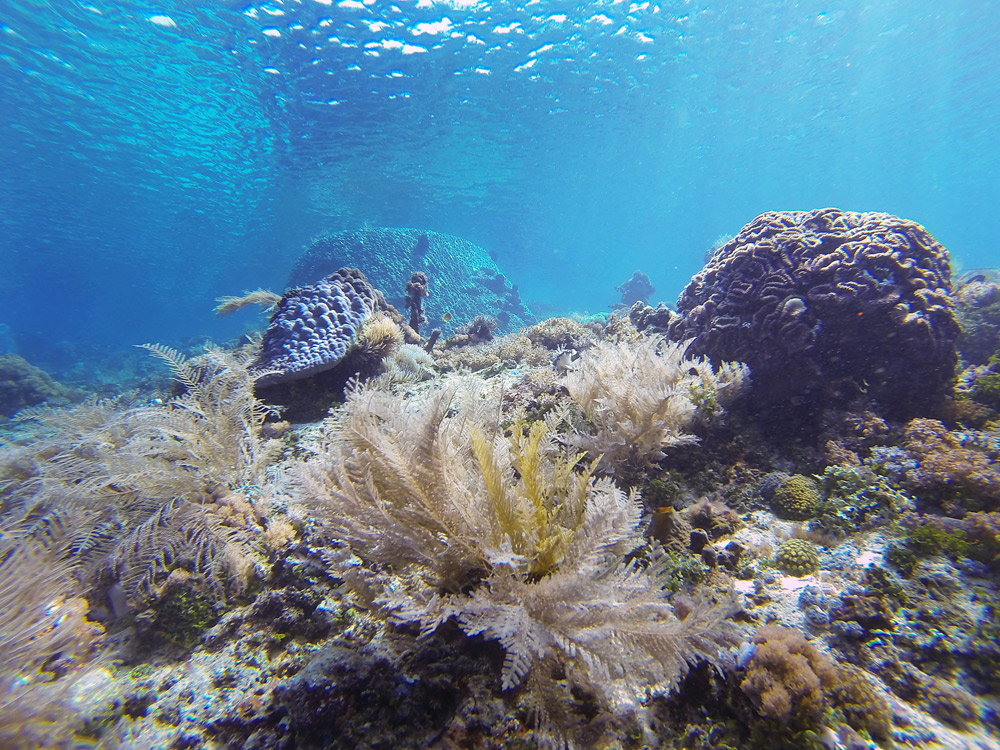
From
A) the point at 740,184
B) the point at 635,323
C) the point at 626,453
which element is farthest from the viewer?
the point at 740,184

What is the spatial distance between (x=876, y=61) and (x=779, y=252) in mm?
45279

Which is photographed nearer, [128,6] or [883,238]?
[883,238]

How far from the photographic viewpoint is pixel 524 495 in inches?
79.4

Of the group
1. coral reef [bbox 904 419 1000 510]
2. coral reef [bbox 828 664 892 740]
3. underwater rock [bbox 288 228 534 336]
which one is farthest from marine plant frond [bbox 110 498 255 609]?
underwater rock [bbox 288 228 534 336]

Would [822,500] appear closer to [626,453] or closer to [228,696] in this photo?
[626,453]

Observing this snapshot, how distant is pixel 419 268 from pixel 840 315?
71.2ft

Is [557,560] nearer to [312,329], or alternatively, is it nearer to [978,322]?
[312,329]

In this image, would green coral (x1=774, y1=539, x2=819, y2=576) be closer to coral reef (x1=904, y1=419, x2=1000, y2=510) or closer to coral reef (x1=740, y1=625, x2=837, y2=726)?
coral reef (x1=740, y1=625, x2=837, y2=726)

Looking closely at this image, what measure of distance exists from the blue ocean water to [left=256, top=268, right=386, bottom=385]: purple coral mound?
2000 cm

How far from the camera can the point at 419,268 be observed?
23.5m

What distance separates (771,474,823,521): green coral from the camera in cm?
308

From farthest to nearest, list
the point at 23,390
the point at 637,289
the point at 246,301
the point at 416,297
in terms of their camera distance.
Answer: the point at 637,289 < the point at 23,390 < the point at 416,297 < the point at 246,301

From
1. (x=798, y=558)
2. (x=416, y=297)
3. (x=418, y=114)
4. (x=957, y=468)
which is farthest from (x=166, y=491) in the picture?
(x=418, y=114)

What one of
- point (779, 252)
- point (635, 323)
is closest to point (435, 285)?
point (635, 323)
